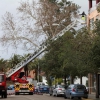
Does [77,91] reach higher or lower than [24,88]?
lower

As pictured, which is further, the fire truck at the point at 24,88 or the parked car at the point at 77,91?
the fire truck at the point at 24,88

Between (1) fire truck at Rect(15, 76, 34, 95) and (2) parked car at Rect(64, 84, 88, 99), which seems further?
(1) fire truck at Rect(15, 76, 34, 95)

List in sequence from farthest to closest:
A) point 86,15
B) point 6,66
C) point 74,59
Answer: point 6,66, point 86,15, point 74,59

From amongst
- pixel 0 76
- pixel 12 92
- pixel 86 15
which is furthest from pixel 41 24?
pixel 0 76

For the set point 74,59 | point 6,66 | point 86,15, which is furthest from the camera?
point 6,66

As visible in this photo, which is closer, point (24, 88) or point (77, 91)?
point (77, 91)

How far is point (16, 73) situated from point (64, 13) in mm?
14548

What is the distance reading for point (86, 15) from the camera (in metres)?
57.0

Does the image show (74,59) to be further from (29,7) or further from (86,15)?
(29,7)

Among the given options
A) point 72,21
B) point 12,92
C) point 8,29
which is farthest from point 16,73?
point 72,21

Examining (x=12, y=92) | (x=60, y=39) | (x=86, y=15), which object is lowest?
(x=12, y=92)

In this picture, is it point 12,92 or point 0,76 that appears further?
point 12,92

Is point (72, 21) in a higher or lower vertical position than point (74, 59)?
Answer: higher

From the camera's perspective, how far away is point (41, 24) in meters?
61.4
